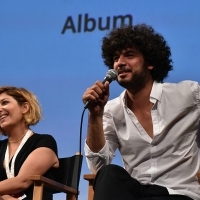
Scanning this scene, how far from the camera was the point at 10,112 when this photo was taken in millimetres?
2639

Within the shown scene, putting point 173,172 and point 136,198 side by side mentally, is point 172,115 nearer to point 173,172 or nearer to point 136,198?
point 173,172

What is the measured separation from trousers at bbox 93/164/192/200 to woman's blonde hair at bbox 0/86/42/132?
0.81 m

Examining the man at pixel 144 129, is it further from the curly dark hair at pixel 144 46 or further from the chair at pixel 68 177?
the chair at pixel 68 177

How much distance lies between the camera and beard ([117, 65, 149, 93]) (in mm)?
2201

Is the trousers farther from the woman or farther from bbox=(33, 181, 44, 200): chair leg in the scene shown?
the woman

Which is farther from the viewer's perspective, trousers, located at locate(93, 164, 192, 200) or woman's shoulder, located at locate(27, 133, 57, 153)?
woman's shoulder, located at locate(27, 133, 57, 153)

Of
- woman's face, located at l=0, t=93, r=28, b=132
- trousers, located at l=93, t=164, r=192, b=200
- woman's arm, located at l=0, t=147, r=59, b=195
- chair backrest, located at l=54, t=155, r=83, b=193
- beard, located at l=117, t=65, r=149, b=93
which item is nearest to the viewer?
trousers, located at l=93, t=164, r=192, b=200

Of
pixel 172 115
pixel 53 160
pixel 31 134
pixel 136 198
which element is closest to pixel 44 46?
pixel 31 134

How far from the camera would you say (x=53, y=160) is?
2.47m

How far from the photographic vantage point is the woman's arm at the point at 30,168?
91.7 inches

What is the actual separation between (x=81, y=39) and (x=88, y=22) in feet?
0.32

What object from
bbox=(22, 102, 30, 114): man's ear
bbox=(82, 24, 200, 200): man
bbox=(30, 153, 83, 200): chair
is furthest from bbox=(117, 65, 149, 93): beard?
bbox=(22, 102, 30, 114): man's ear

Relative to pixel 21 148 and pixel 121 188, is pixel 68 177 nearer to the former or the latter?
pixel 21 148

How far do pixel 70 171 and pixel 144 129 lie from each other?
0.49 meters
